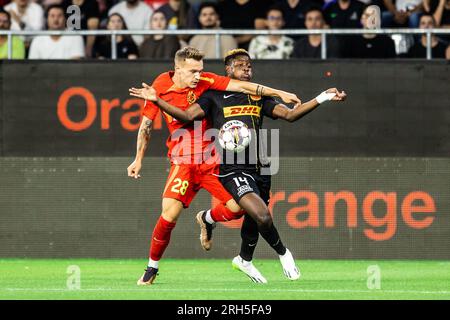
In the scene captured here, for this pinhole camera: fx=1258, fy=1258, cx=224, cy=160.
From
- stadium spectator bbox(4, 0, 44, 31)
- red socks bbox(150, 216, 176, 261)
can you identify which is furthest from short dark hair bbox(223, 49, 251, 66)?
stadium spectator bbox(4, 0, 44, 31)

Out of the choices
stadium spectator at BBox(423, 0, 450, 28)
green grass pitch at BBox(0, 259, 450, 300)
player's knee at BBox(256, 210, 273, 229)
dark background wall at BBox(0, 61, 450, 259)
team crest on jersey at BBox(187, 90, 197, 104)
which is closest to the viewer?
green grass pitch at BBox(0, 259, 450, 300)

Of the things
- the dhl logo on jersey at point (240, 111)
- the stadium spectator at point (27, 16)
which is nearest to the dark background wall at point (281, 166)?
the stadium spectator at point (27, 16)

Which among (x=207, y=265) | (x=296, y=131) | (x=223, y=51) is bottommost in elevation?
(x=207, y=265)

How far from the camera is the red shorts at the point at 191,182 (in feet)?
43.7

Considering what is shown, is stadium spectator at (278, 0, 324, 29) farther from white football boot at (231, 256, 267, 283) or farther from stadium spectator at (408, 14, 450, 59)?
white football boot at (231, 256, 267, 283)

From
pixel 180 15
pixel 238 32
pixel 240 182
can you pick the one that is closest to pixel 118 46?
pixel 180 15

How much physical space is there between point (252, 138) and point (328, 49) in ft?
16.9

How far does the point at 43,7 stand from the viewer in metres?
20.0

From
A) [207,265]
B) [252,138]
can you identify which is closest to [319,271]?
[207,265]

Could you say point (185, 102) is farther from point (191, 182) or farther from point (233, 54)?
point (191, 182)

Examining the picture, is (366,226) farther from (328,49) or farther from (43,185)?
(43,185)

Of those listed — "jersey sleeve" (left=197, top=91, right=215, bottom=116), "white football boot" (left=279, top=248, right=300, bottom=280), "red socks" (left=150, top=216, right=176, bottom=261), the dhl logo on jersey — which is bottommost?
"white football boot" (left=279, top=248, right=300, bottom=280)

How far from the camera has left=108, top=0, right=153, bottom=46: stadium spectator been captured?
754 inches

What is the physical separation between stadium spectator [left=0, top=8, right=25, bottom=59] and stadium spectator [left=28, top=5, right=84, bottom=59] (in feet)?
0.49
